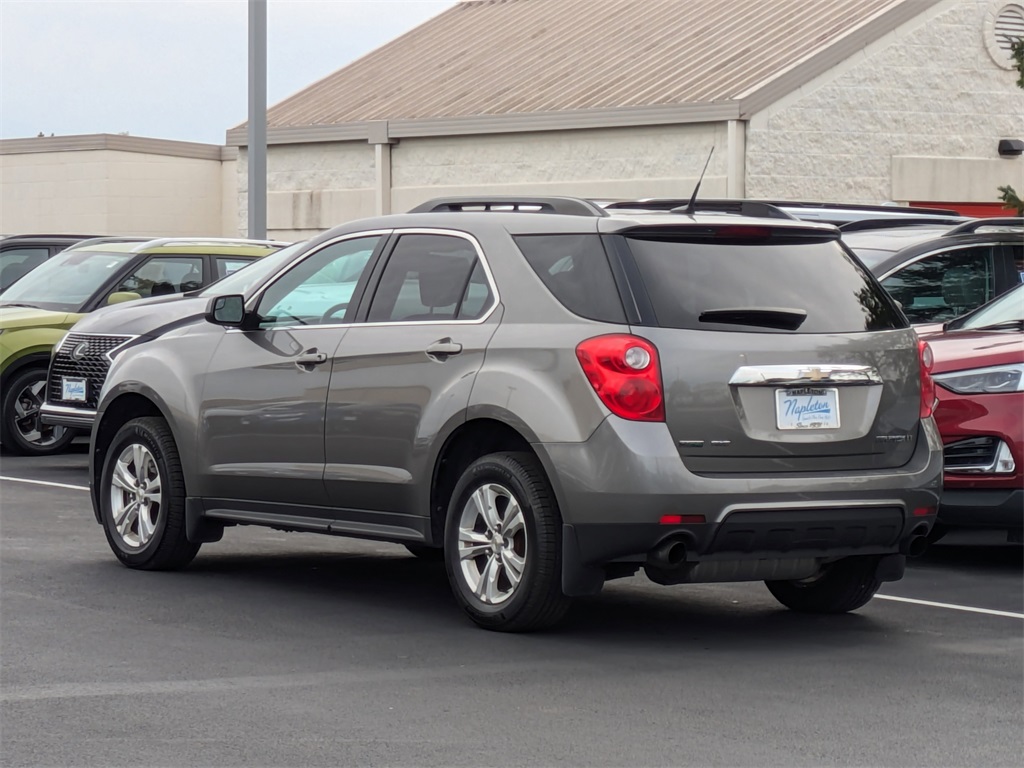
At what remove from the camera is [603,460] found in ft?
22.9

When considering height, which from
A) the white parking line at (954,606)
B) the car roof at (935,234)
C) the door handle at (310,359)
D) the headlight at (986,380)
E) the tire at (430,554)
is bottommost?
the white parking line at (954,606)

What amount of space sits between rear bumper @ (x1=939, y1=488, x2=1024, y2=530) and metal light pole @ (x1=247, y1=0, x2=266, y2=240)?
12.3 metres

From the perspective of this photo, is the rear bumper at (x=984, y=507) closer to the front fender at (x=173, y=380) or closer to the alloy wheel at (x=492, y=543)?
the alloy wheel at (x=492, y=543)

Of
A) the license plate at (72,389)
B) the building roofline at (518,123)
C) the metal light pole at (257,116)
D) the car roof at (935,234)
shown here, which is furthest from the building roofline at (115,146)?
the car roof at (935,234)

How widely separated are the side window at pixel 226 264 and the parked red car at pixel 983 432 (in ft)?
26.4

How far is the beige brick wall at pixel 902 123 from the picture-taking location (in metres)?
26.8

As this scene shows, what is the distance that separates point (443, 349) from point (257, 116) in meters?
13.5

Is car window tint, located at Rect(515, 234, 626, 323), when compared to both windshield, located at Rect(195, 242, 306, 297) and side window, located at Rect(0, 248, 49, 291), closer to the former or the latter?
windshield, located at Rect(195, 242, 306, 297)

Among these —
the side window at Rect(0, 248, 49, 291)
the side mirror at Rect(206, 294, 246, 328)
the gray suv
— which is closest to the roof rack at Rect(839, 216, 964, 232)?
the gray suv

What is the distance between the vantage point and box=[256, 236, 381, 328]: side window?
27.7ft

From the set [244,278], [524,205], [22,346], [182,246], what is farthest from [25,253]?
[524,205]

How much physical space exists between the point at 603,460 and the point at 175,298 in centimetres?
717

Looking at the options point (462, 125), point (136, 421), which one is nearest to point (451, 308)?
point (136, 421)

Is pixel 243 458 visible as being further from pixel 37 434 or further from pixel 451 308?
pixel 37 434
